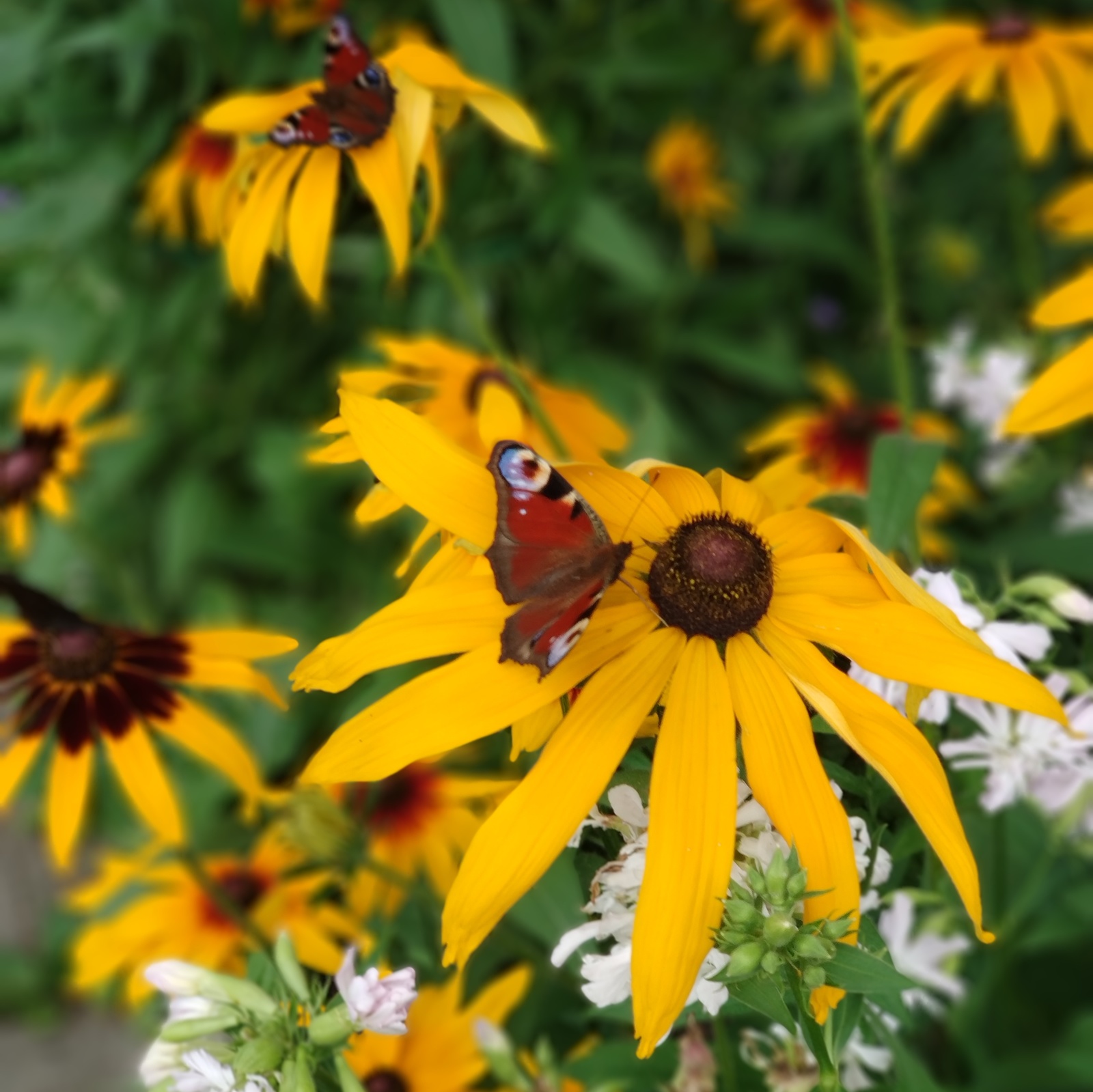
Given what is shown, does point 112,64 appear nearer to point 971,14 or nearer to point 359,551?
point 359,551

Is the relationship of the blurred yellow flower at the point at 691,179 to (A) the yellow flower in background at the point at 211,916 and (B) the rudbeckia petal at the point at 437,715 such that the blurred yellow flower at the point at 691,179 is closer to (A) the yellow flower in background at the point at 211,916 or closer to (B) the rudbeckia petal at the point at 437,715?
(A) the yellow flower in background at the point at 211,916

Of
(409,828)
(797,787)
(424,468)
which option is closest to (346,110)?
(424,468)

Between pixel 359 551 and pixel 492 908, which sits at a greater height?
pixel 492 908

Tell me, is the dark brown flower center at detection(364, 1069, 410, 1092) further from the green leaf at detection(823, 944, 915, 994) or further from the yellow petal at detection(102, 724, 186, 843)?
the green leaf at detection(823, 944, 915, 994)

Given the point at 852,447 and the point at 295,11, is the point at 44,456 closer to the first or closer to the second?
the point at 295,11

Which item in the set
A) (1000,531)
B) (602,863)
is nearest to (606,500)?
(602,863)

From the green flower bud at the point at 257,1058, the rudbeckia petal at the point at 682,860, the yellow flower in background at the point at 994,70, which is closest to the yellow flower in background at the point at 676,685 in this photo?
the rudbeckia petal at the point at 682,860

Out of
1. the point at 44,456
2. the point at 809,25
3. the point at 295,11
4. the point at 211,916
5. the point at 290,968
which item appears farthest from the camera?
the point at 809,25
